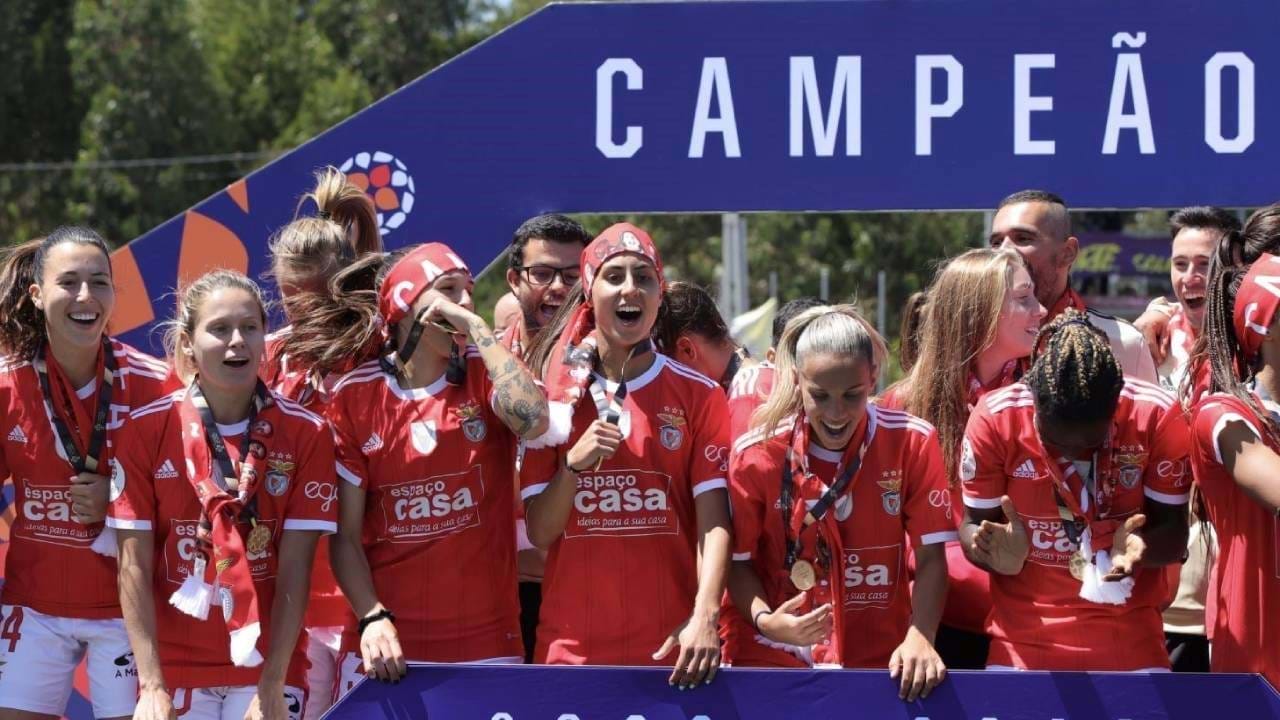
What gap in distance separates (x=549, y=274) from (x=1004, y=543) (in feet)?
7.45

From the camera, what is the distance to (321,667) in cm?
507

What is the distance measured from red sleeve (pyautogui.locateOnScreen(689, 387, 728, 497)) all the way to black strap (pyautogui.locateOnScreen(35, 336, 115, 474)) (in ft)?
6.27

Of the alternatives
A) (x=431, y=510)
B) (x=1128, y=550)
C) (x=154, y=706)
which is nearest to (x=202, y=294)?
Result: (x=431, y=510)

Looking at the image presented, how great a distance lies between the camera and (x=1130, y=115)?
6074 mm

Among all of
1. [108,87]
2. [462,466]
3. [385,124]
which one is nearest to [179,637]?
[462,466]

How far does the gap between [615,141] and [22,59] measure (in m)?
25.3

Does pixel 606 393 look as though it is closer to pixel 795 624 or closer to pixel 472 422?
pixel 472 422

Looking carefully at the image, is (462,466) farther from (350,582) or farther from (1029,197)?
(1029,197)

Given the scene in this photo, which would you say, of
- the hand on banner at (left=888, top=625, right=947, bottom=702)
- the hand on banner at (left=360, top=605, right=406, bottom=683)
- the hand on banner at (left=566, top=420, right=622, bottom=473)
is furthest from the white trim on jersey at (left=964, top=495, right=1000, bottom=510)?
the hand on banner at (left=360, top=605, right=406, bottom=683)

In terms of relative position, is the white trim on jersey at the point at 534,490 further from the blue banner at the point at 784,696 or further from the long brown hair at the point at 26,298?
the long brown hair at the point at 26,298

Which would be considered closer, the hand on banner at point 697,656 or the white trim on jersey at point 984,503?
the hand on banner at point 697,656

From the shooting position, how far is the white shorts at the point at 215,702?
15.3ft

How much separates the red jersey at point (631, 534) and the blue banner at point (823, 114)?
67.4 inches

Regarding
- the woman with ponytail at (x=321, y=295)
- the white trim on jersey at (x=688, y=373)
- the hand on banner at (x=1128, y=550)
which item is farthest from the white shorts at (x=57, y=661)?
the hand on banner at (x=1128, y=550)
